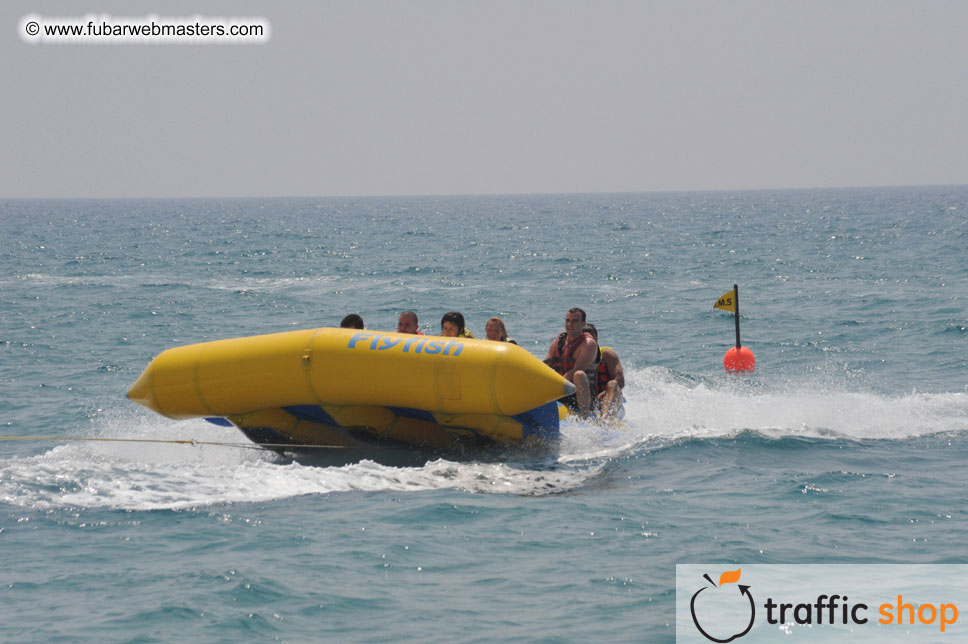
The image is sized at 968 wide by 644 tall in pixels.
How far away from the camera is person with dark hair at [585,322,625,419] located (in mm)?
8227

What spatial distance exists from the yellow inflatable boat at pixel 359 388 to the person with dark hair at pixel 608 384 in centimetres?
68

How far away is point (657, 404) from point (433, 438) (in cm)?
266

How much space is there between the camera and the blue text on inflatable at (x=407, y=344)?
7172mm

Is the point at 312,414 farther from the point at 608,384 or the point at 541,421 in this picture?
the point at 608,384

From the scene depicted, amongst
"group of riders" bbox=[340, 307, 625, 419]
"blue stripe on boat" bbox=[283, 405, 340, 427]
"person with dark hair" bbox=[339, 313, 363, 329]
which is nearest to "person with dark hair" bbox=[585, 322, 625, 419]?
"group of riders" bbox=[340, 307, 625, 419]

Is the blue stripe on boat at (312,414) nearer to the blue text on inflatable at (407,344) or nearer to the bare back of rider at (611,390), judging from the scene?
the blue text on inflatable at (407,344)

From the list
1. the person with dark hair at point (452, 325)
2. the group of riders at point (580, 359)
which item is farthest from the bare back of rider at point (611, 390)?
the person with dark hair at point (452, 325)

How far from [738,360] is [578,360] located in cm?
383

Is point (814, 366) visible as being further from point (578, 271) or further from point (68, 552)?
point (578, 271)

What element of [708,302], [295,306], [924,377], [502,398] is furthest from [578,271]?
[502,398]

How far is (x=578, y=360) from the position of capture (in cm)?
825

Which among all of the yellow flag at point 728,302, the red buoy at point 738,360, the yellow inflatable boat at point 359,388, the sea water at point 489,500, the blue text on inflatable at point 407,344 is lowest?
the sea water at point 489,500

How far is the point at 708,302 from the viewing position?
63.3 ft

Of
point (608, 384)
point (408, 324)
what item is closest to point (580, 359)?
point (608, 384)
